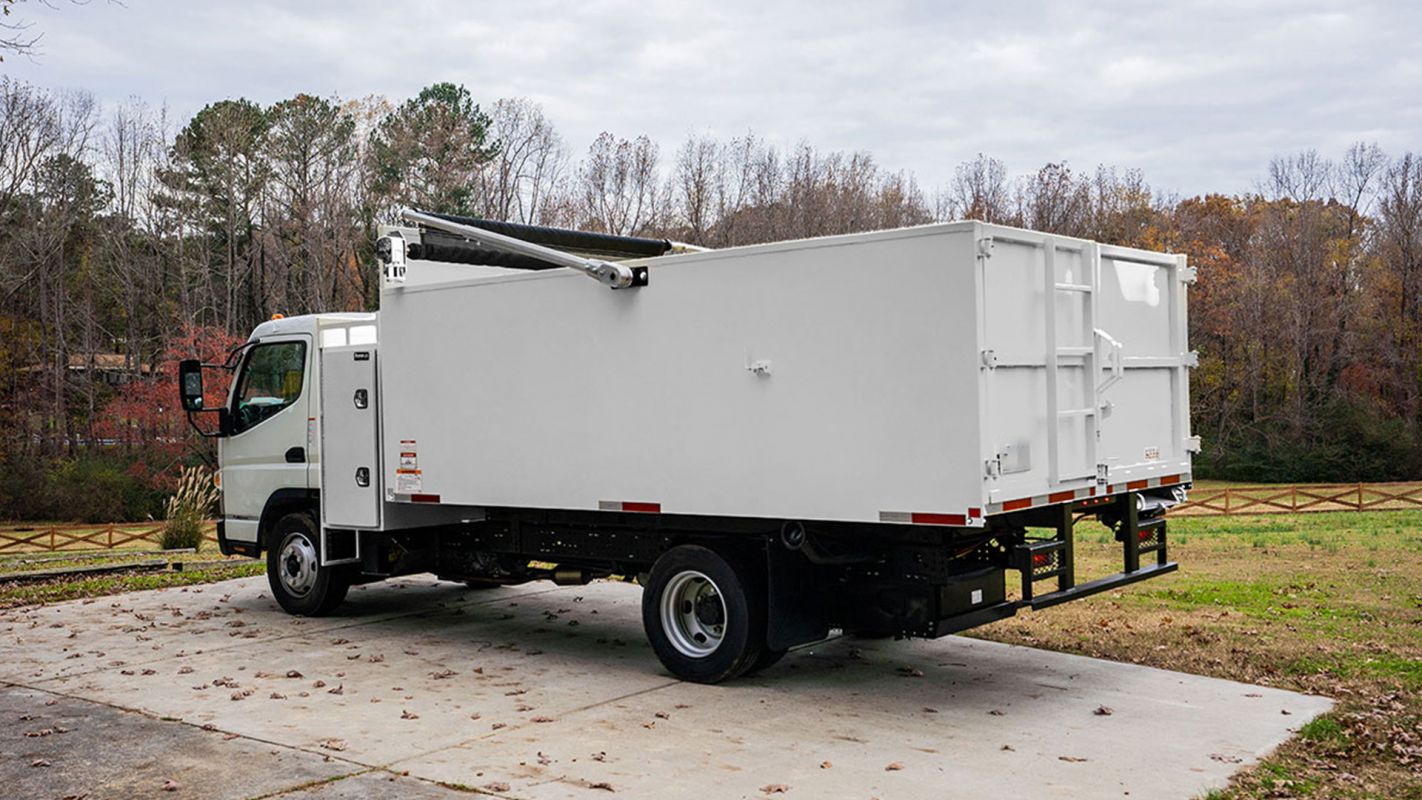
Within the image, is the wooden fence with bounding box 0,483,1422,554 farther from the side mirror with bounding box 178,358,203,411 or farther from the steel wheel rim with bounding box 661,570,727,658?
the steel wheel rim with bounding box 661,570,727,658

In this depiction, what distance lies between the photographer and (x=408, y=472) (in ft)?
34.0

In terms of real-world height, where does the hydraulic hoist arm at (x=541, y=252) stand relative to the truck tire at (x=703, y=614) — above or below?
above

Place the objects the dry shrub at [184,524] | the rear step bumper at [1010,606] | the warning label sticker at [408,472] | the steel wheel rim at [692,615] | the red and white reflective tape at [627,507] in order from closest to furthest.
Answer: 1. the rear step bumper at [1010,606]
2. the red and white reflective tape at [627,507]
3. the steel wheel rim at [692,615]
4. the warning label sticker at [408,472]
5. the dry shrub at [184,524]

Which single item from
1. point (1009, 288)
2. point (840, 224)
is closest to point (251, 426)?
point (1009, 288)

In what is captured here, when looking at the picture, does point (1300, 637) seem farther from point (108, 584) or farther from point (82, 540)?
point (82, 540)

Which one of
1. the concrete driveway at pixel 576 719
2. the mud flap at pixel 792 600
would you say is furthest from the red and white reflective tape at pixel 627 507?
the concrete driveway at pixel 576 719

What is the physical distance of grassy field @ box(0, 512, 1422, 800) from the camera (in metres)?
6.59

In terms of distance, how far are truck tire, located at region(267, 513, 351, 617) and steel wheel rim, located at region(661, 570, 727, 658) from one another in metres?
4.15

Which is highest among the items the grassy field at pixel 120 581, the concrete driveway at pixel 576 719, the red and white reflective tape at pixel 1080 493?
the red and white reflective tape at pixel 1080 493

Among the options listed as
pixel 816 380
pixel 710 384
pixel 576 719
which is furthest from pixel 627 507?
pixel 816 380

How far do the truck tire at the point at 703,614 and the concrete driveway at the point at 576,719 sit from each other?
185 mm

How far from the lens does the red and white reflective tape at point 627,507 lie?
8.66m

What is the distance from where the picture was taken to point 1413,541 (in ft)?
59.4

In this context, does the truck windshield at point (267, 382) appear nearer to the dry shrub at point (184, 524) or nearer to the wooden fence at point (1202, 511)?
the dry shrub at point (184, 524)
